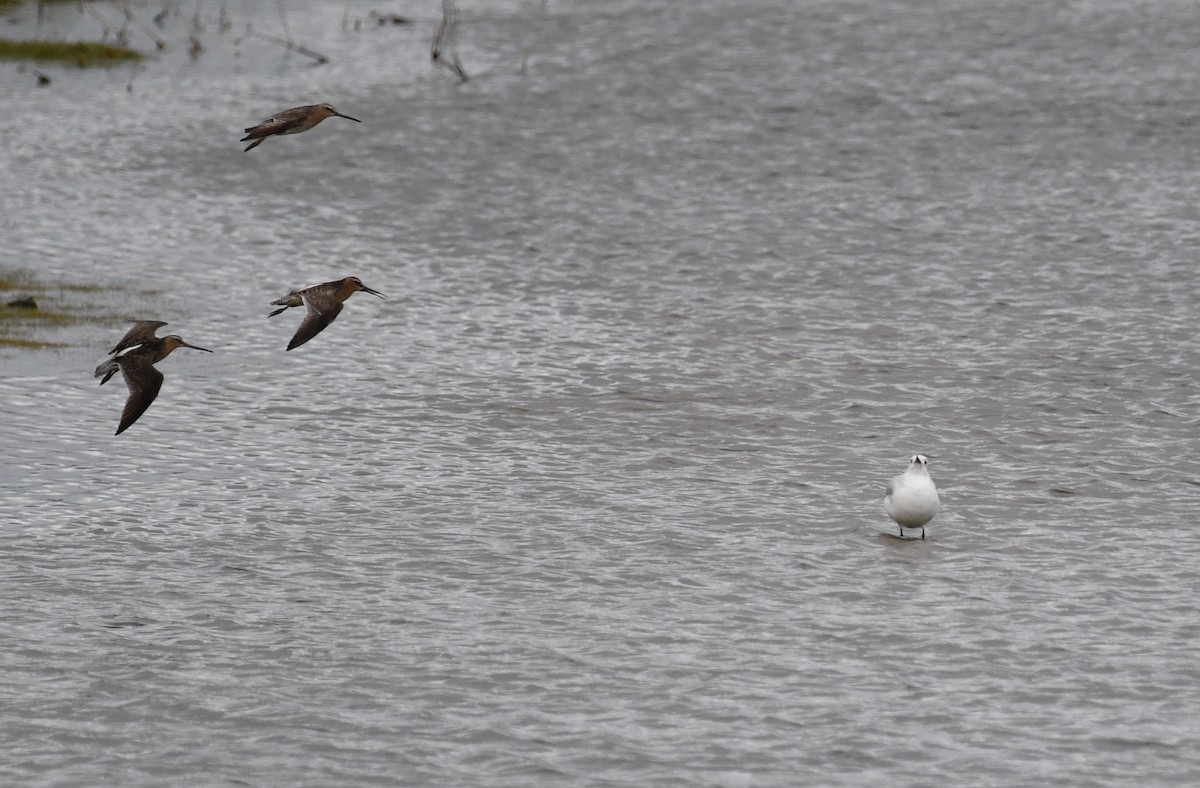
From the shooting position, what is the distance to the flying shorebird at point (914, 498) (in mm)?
14141

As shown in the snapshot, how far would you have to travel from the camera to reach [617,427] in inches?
701

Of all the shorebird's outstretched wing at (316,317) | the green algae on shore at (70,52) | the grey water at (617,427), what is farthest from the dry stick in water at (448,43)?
the shorebird's outstretched wing at (316,317)

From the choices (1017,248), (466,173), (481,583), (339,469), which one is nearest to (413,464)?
(339,469)

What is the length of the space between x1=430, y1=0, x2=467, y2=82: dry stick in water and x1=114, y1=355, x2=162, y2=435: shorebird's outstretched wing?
21194 millimetres

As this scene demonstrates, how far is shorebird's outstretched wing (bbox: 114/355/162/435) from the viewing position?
1318cm

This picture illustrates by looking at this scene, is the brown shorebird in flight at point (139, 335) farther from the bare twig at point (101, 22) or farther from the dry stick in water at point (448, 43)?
the bare twig at point (101, 22)

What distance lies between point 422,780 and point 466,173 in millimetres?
19294

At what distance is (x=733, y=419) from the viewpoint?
1803cm

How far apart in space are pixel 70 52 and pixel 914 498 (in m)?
28.5

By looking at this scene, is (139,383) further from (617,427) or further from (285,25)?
(285,25)

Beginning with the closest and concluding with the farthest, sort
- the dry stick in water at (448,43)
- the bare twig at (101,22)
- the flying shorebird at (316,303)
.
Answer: the flying shorebird at (316,303) → the dry stick in water at (448,43) → the bare twig at (101,22)

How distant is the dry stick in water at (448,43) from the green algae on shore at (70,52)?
20.6 ft

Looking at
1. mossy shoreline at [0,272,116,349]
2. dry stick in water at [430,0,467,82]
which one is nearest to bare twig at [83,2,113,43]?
dry stick in water at [430,0,467,82]

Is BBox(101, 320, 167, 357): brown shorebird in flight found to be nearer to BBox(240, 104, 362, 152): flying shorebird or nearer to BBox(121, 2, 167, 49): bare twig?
BBox(240, 104, 362, 152): flying shorebird
